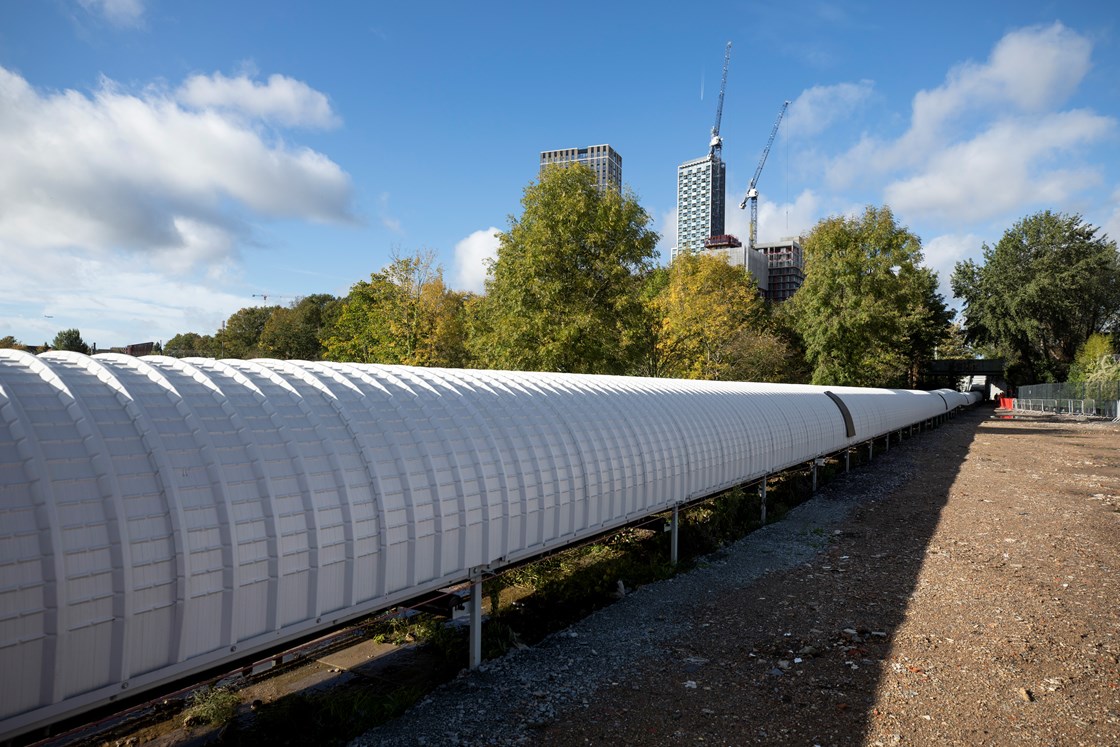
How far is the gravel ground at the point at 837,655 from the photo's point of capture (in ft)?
23.4

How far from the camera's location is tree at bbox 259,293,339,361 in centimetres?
8981

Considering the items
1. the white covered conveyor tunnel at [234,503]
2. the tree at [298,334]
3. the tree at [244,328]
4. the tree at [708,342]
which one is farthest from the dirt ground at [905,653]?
the tree at [244,328]

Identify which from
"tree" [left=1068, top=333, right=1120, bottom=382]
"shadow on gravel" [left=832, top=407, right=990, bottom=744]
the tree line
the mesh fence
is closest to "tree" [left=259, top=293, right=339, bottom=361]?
the tree line

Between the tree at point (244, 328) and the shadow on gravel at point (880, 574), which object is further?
the tree at point (244, 328)

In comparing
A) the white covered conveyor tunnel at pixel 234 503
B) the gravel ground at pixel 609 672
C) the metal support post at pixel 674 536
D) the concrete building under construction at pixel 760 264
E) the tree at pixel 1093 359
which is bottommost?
the gravel ground at pixel 609 672

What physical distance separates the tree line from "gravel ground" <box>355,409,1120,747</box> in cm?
1652

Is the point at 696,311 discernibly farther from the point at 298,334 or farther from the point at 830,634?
the point at 298,334

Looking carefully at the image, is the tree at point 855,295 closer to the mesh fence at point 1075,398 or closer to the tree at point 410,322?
the mesh fence at point 1075,398

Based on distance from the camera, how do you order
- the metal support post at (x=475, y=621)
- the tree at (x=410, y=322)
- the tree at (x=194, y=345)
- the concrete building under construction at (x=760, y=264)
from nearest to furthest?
the metal support post at (x=475, y=621) < the tree at (x=410, y=322) < the tree at (x=194, y=345) < the concrete building under construction at (x=760, y=264)

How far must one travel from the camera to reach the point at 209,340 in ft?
391

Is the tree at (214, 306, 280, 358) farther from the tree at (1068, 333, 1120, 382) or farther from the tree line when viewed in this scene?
the tree at (1068, 333, 1120, 382)

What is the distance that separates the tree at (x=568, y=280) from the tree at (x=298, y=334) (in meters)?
62.4

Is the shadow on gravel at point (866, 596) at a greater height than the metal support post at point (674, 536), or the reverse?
the metal support post at point (674, 536)

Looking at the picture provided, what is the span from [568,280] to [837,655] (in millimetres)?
22792
